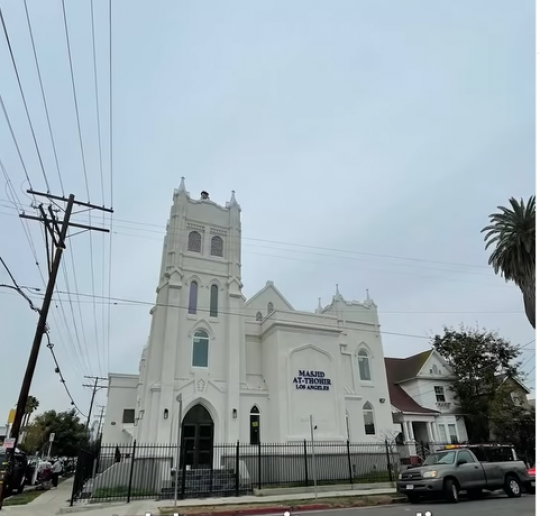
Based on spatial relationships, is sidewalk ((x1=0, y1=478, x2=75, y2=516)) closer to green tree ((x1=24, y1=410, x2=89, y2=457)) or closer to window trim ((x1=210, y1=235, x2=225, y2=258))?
window trim ((x1=210, y1=235, x2=225, y2=258))

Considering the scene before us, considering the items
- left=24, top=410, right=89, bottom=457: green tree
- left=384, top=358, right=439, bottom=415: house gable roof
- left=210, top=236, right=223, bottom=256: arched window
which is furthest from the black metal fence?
left=24, top=410, right=89, bottom=457: green tree

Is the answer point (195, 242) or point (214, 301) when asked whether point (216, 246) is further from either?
point (214, 301)

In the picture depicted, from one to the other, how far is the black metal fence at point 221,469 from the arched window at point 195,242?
11887 millimetres

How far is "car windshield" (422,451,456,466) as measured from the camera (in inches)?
543

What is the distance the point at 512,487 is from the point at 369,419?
13334mm

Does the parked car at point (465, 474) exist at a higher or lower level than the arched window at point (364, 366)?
lower

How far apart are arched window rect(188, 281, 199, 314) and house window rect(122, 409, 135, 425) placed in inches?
397

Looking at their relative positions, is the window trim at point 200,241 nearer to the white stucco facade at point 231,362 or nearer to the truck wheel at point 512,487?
the white stucco facade at point 231,362

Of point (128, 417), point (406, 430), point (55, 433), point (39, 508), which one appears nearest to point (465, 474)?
point (39, 508)

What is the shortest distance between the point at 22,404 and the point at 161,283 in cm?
1309

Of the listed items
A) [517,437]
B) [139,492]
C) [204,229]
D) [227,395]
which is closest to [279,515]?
[139,492]

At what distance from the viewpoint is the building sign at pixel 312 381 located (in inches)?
938

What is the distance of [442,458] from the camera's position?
46.2 ft

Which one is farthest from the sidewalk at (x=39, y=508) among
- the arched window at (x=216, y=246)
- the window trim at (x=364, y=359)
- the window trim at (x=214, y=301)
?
the window trim at (x=364, y=359)
